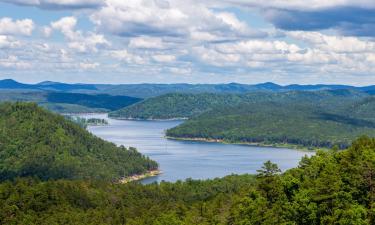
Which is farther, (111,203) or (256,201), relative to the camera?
(111,203)

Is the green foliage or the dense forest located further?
the green foliage

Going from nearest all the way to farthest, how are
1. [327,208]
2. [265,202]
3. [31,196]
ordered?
[327,208] < [265,202] < [31,196]

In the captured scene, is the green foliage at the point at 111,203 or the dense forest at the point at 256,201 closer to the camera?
the dense forest at the point at 256,201

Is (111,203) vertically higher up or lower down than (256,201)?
lower down

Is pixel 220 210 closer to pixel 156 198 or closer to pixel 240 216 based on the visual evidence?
pixel 240 216

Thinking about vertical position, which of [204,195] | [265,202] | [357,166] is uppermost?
[357,166]

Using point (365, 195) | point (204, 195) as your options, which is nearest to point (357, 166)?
point (365, 195)

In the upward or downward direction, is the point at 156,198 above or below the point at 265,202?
below

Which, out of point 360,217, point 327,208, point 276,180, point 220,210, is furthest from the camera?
point 220,210
